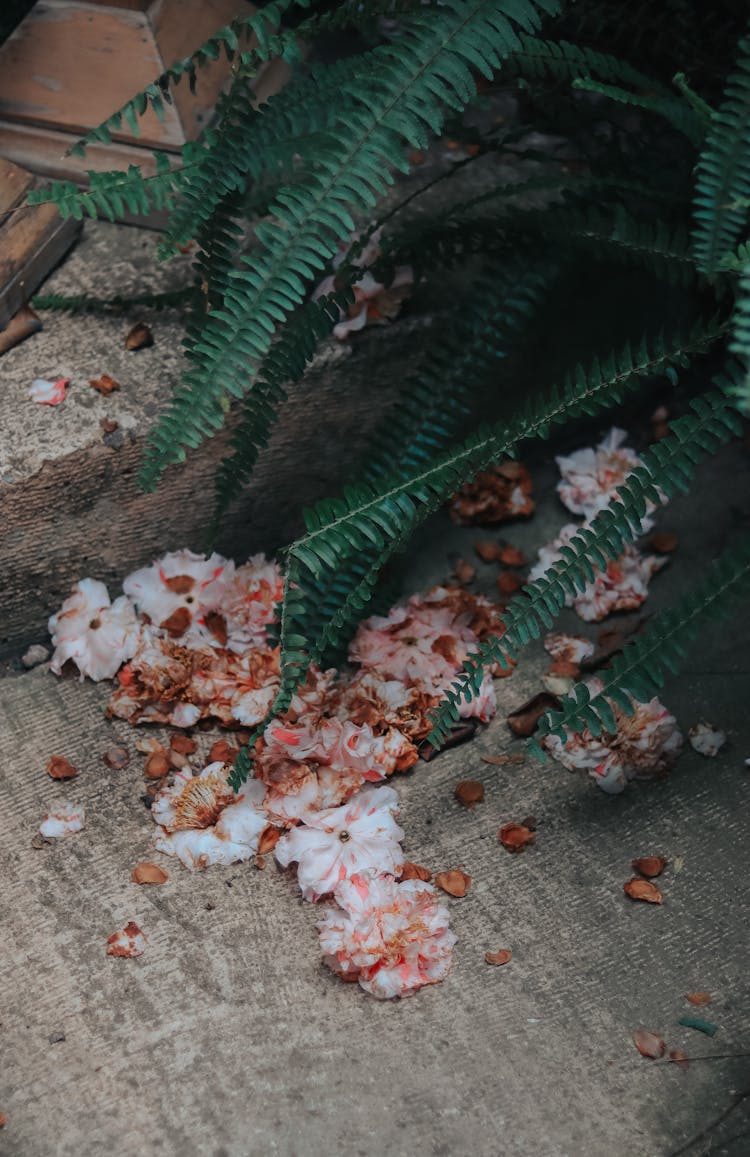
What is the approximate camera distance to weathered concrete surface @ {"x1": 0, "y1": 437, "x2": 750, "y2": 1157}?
1.43m

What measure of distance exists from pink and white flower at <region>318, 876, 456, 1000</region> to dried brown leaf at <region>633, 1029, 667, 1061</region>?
0.87ft

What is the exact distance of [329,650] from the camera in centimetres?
185

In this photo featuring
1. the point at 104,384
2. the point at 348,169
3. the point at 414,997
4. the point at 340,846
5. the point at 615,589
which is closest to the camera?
the point at 348,169

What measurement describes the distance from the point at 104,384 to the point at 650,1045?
4.19ft

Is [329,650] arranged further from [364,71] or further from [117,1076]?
[364,71]

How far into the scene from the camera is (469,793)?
1.77 m

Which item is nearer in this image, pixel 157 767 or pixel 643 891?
pixel 643 891

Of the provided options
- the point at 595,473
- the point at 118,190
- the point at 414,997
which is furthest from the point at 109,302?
the point at 414,997

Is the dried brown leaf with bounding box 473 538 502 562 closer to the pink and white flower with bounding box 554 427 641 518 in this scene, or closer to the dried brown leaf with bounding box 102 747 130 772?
the pink and white flower with bounding box 554 427 641 518

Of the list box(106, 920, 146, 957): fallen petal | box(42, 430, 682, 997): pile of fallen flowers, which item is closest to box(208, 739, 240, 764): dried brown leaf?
box(42, 430, 682, 997): pile of fallen flowers

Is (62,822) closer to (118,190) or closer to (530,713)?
(530,713)

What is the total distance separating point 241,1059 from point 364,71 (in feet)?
4.31

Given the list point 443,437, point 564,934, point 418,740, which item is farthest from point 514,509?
point 564,934

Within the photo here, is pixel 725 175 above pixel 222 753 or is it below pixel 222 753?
above
